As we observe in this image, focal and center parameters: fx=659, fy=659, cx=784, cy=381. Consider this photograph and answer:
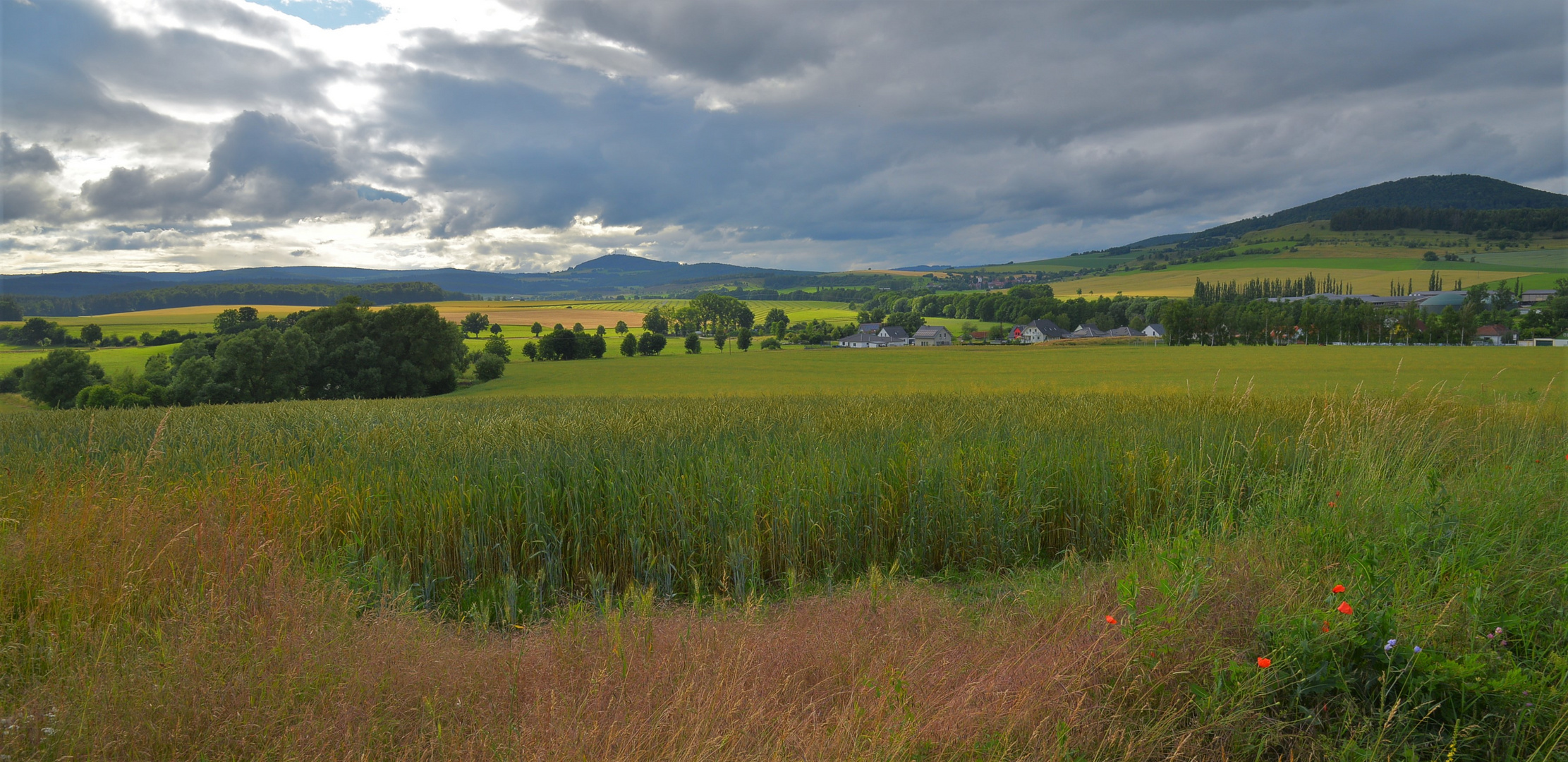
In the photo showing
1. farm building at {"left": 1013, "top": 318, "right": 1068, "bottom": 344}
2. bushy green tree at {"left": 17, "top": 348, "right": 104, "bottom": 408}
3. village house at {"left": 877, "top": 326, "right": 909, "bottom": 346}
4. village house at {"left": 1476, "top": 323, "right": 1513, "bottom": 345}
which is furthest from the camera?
farm building at {"left": 1013, "top": 318, "right": 1068, "bottom": 344}

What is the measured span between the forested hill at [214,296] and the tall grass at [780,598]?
3270 inches

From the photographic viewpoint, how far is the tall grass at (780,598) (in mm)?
3156

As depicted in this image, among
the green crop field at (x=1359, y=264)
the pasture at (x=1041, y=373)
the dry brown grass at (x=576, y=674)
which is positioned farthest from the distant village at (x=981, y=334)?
the dry brown grass at (x=576, y=674)

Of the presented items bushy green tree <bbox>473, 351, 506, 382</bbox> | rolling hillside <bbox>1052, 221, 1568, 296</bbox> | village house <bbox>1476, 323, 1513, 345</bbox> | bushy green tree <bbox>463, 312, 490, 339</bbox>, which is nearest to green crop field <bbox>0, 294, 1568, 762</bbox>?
bushy green tree <bbox>473, 351, 506, 382</bbox>

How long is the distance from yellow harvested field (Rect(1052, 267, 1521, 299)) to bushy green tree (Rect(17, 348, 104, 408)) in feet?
535

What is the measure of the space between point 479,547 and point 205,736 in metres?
3.54

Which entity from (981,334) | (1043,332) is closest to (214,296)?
(981,334)

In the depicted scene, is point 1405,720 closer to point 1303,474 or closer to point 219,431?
point 1303,474

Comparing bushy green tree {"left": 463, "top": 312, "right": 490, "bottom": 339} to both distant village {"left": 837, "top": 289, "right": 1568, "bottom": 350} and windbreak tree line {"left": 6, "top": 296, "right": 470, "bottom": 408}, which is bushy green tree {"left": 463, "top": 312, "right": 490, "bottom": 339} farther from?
distant village {"left": 837, "top": 289, "right": 1568, "bottom": 350}

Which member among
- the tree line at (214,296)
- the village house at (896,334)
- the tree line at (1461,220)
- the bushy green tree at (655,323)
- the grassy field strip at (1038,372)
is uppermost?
the tree line at (1461,220)

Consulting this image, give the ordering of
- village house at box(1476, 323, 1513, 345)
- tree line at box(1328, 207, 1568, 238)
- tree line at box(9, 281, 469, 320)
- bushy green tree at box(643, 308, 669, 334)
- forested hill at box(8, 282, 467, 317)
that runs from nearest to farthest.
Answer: village house at box(1476, 323, 1513, 345) < tree line at box(9, 281, 469, 320) < forested hill at box(8, 282, 467, 317) < bushy green tree at box(643, 308, 669, 334) < tree line at box(1328, 207, 1568, 238)

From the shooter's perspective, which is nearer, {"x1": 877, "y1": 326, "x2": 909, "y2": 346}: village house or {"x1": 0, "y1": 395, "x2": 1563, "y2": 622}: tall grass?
{"x1": 0, "y1": 395, "x2": 1563, "y2": 622}: tall grass

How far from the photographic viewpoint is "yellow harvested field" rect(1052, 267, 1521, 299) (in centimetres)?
12219

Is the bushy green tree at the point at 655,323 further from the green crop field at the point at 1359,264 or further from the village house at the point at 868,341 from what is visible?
the green crop field at the point at 1359,264
